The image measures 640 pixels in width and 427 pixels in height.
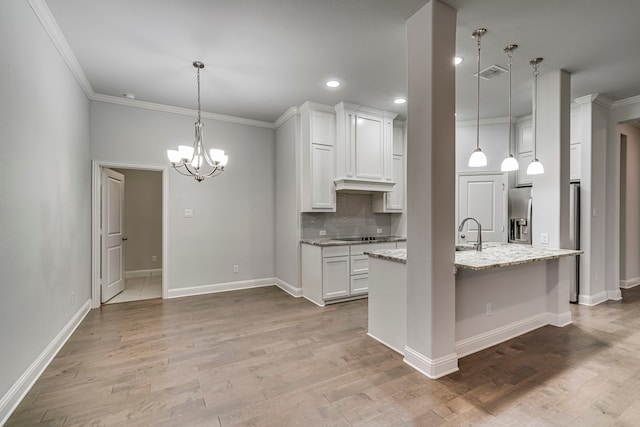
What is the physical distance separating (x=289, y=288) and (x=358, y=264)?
1.21 meters

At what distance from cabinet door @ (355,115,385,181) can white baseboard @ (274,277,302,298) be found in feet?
6.56

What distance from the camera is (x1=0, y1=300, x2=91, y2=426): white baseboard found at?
1937 millimetres

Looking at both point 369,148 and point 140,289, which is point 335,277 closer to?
point 369,148

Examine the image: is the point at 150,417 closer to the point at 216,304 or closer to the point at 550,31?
the point at 216,304

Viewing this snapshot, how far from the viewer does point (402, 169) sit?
18.0 feet

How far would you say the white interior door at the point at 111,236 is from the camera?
4367 mm

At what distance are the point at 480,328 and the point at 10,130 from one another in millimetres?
4007

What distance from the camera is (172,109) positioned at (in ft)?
15.2

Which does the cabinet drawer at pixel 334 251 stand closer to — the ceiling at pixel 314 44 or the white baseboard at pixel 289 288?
the white baseboard at pixel 289 288

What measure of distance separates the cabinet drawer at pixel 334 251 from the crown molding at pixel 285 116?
2.13 m

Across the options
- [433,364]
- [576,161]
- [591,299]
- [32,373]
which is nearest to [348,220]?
[433,364]

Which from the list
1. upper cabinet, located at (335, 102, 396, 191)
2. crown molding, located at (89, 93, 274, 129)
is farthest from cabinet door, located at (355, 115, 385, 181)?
crown molding, located at (89, 93, 274, 129)

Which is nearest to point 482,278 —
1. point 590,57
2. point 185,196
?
point 590,57

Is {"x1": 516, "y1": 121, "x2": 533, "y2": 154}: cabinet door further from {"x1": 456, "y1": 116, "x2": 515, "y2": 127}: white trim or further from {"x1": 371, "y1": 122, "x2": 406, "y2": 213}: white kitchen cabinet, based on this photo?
{"x1": 371, "y1": 122, "x2": 406, "y2": 213}: white kitchen cabinet
